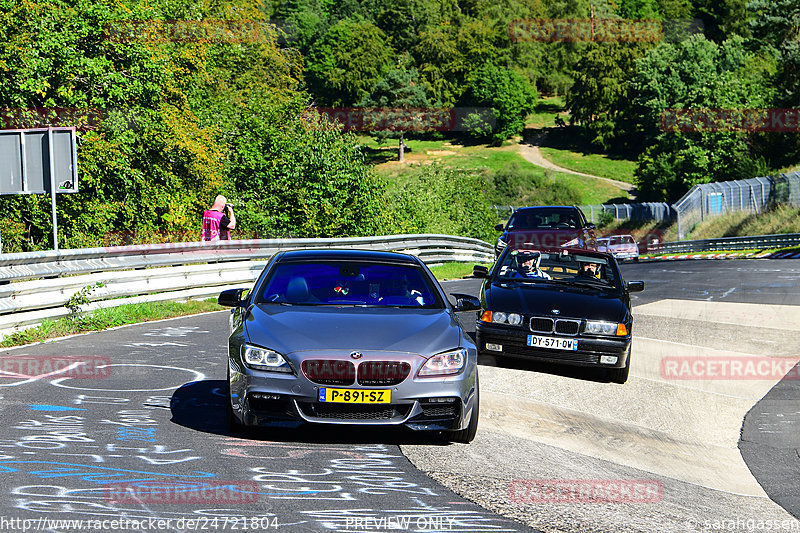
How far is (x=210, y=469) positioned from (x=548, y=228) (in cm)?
1678

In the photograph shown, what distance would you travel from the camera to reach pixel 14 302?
1182 centimetres

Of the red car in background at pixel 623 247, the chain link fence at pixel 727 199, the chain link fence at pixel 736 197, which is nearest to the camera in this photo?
the red car in background at pixel 623 247

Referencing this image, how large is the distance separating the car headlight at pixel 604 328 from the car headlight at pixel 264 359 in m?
5.00

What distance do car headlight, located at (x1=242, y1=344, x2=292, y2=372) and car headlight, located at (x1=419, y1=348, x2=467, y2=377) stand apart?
0.95 m

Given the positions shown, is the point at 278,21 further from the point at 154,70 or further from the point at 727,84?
the point at 154,70

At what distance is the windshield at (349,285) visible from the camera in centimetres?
773

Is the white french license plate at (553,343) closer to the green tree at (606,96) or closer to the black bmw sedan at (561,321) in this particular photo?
the black bmw sedan at (561,321)

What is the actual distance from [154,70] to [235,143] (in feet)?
26.0

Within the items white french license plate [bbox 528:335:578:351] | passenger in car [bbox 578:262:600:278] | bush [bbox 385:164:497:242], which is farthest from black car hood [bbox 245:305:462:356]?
bush [bbox 385:164:497:242]

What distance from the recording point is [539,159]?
377 feet

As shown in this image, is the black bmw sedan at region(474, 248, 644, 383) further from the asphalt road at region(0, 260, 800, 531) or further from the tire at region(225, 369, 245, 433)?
the tire at region(225, 369, 245, 433)

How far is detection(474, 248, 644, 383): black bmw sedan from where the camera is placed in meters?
10.8

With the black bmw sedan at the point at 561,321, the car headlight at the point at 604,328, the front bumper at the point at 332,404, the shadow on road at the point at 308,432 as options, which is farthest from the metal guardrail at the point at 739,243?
the front bumper at the point at 332,404

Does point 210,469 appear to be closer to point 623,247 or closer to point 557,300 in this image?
point 557,300
